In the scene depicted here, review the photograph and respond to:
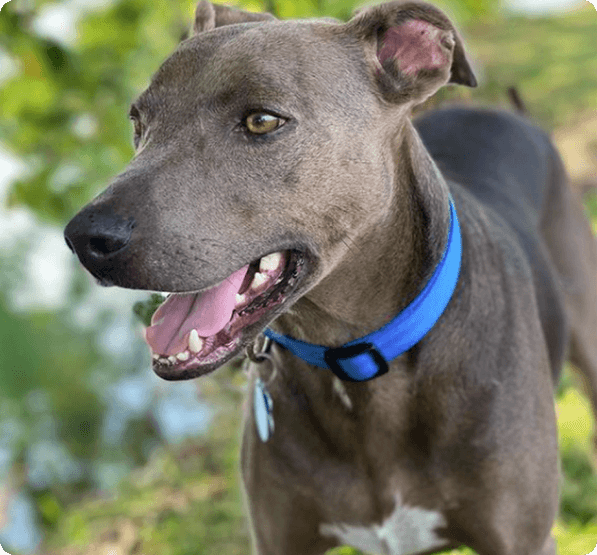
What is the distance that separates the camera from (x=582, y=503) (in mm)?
4652

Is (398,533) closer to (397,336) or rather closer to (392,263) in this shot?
(397,336)

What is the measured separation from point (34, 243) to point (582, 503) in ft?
15.0

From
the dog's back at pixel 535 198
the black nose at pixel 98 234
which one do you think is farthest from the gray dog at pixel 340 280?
Answer: the dog's back at pixel 535 198

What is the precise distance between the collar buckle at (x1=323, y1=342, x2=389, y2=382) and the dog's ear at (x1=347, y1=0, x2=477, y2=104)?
29.0 inches

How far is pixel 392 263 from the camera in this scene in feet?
8.99

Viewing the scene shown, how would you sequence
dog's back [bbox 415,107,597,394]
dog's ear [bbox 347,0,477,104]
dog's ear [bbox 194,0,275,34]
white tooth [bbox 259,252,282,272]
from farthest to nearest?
dog's back [bbox 415,107,597,394], dog's ear [bbox 194,0,275,34], dog's ear [bbox 347,0,477,104], white tooth [bbox 259,252,282,272]

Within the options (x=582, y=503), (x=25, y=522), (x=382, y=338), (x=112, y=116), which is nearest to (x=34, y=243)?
(x=25, y=522)

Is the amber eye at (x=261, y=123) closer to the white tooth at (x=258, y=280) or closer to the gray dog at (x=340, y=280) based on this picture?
the gray dog at (x=340, y=280)

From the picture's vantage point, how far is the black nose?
2211 millimetres

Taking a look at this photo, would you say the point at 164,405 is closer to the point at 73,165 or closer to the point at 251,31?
the point at 73,165

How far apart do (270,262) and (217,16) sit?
4.01 ft

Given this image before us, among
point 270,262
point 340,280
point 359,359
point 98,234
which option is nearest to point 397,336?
point 359,359

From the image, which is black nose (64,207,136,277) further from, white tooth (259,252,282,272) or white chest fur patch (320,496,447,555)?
white chest fur patch (320,496,447,555)

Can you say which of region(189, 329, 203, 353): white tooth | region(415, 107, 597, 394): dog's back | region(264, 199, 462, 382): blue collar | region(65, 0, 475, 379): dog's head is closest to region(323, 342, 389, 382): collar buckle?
region(264, 199, 462, 382): blue collar
